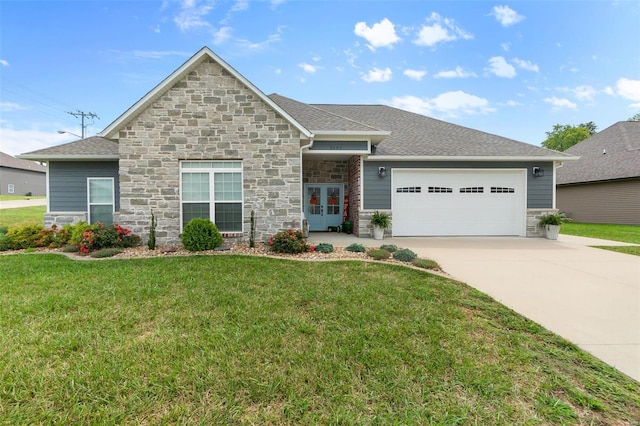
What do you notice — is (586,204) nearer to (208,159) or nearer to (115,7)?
(208,159)

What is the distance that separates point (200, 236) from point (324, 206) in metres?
6.33

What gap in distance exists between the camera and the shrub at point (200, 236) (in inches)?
289

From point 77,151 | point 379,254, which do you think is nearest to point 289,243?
point 379,254

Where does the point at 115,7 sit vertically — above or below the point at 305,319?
above

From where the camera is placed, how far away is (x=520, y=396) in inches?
84.1

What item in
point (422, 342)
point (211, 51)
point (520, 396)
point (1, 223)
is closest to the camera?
point (520, 396)

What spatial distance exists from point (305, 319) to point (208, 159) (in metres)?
6.45

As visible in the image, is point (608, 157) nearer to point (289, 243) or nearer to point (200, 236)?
point (289, 243)

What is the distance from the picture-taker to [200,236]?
7352 millimetres

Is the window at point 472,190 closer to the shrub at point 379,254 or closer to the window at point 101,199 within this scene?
the shrub at point 379,254

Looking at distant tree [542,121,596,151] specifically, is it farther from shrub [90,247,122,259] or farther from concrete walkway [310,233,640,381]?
shrub [90,247,122,259]

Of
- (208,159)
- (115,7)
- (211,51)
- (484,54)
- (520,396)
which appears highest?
(484,54)

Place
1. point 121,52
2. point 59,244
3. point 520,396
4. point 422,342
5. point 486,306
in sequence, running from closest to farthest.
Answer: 1. point 520,396
2. point 422,342
3. point 486,306
4. point 59,244
5. point 121,52

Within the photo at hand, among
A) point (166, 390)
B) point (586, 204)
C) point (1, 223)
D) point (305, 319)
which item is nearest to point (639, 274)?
point (305, 319)
